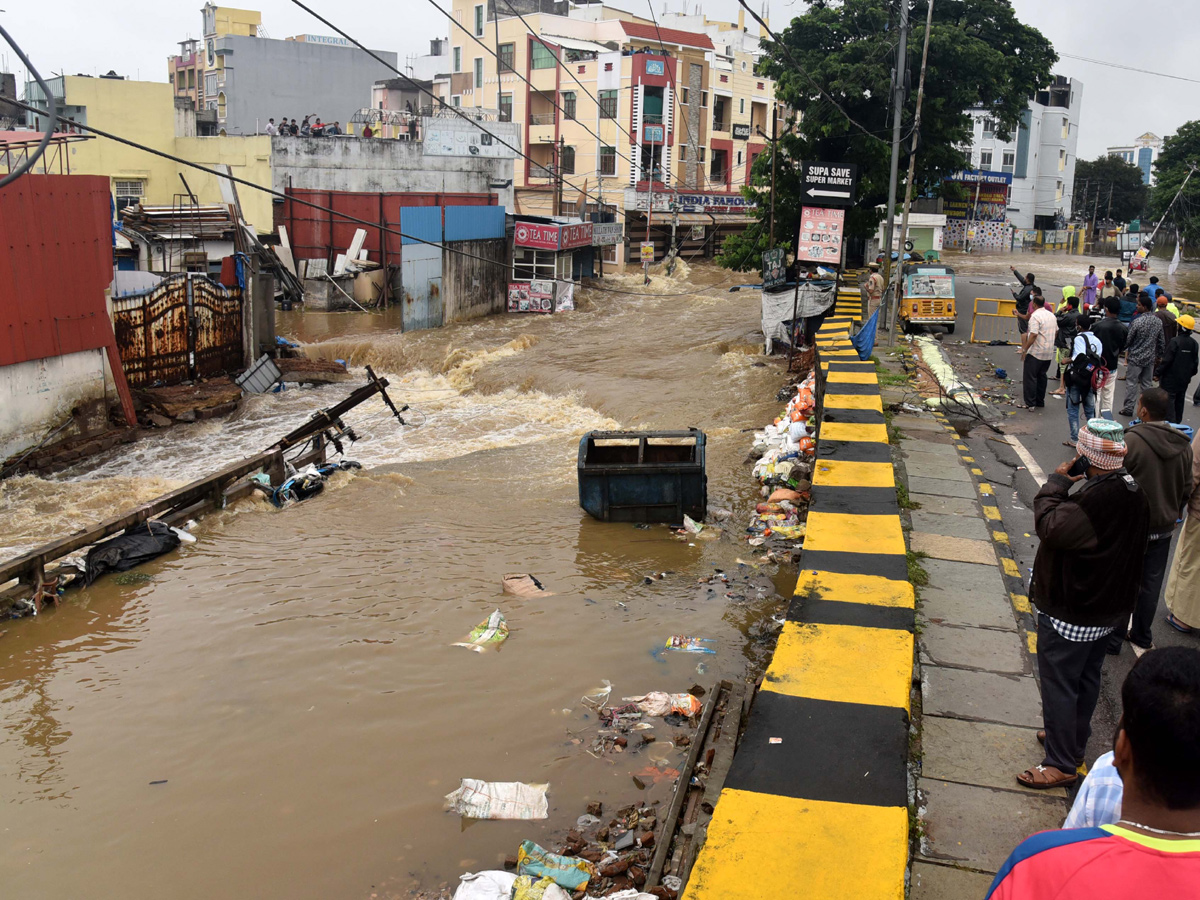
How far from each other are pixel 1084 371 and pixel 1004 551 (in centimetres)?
403

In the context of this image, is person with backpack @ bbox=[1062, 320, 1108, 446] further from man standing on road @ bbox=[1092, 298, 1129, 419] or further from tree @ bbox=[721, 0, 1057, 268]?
tree @ bbox=[721, 0, 1057, 268]

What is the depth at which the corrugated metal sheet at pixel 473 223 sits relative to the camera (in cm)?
2697

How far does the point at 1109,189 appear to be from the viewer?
81812mm

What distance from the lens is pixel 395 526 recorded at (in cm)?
1091

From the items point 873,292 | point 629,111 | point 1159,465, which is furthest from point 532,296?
point 1159,465

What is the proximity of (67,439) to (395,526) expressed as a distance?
7288 mm

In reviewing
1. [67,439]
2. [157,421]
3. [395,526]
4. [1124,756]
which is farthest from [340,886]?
[157,421]

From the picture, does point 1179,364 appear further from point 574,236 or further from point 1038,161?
point 1038,161

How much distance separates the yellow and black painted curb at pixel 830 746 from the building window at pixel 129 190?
124ft

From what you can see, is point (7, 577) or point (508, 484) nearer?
point (7, 577)

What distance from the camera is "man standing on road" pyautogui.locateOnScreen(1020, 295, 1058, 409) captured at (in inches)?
538

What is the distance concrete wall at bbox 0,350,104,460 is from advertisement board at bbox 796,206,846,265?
13.0m

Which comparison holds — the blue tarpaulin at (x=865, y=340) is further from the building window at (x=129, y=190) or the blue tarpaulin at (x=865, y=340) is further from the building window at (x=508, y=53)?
the building window at (x=508, y=53)

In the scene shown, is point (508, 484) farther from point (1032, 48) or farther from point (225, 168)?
point (225, 168)
